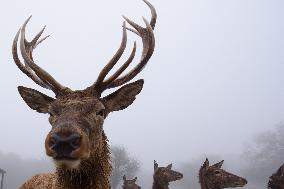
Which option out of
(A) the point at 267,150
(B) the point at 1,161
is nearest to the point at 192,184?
(A) the point at 267,150

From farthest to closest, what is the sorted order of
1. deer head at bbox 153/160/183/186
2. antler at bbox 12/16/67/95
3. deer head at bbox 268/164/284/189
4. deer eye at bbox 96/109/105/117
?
deer head at bbox 153/160/183/186, deer head at bbox 268/164/284/189, antler at bbox 12/16/67/95, deer eye at bbox 96/109/105/117

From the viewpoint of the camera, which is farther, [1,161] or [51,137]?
[1,161]

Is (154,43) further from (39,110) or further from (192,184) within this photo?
(192,184)

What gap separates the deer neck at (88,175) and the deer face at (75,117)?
0.58ft

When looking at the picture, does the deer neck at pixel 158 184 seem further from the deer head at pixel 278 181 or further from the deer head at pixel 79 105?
the deer head at pixel 79 105

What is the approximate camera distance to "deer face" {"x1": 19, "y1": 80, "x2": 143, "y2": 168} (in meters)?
3.72

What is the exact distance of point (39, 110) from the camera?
5.10 m

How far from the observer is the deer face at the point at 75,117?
Result: 372 centimetres

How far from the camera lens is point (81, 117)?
4.18 meters

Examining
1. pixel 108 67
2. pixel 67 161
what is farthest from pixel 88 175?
pixel 108 67

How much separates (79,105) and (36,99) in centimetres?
97

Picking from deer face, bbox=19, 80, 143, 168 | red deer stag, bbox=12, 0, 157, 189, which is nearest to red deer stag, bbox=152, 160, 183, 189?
red deer stag, bbox=12, 0, 157, 189

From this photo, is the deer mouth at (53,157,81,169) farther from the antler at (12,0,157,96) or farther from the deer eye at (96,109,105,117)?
the antler at (12,0,157,96)

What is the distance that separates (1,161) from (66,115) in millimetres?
87795
